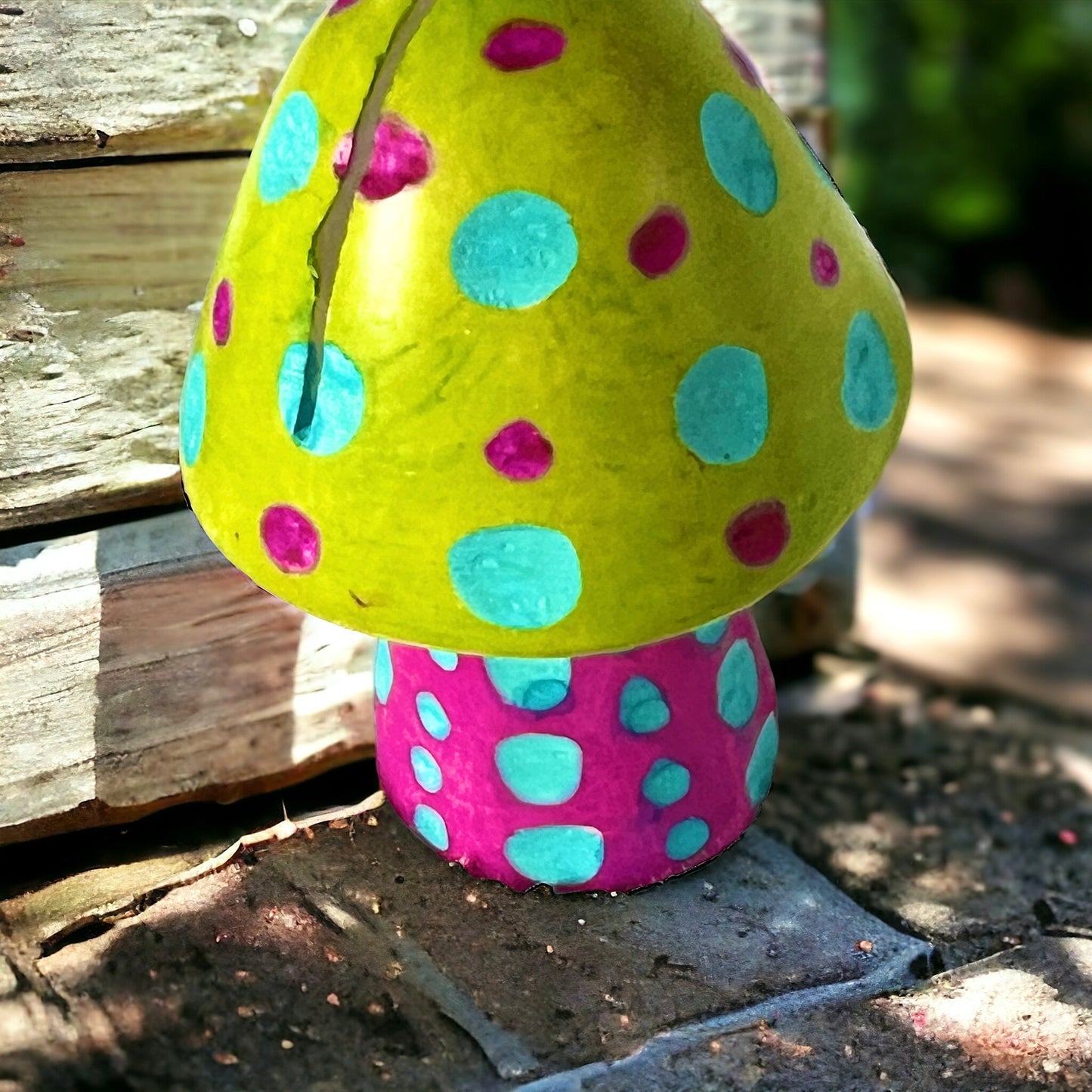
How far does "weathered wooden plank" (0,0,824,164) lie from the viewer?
59.5 inches

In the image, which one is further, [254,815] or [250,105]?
[254,815]

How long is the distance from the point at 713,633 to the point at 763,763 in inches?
8.7

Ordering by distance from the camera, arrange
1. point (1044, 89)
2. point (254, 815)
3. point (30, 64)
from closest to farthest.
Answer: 1. point (30, 64)
2. point (254, 815)
3. point (1044, 89)

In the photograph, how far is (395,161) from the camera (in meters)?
1.20

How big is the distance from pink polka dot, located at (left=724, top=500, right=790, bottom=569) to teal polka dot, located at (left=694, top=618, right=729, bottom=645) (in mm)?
307

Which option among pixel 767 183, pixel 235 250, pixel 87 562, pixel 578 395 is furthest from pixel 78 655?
pixel 767 183

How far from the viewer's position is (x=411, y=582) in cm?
124

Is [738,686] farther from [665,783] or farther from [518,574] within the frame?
[518,574]

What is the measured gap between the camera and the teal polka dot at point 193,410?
134 cm

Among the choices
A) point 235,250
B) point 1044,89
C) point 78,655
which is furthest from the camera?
point 1044,89

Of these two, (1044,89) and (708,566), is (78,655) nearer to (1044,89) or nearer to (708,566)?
(708,566)

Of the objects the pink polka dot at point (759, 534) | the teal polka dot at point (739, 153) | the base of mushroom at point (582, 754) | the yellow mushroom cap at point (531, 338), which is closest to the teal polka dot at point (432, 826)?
the base of mushroom at point (582, 754)

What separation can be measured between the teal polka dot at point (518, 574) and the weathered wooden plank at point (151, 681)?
25.2 inches

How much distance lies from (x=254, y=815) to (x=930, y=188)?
4.87m
